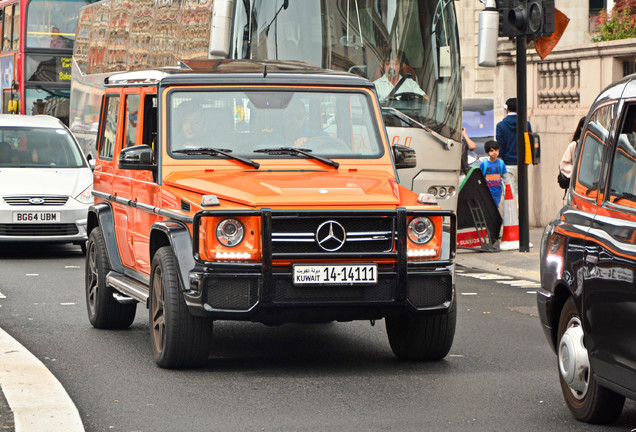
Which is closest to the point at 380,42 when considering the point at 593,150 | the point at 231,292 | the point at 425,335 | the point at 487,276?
the point at 487,276

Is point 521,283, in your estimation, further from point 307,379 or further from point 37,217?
point 307,379

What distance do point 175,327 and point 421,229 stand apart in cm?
160

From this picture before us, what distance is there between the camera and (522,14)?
16703mm

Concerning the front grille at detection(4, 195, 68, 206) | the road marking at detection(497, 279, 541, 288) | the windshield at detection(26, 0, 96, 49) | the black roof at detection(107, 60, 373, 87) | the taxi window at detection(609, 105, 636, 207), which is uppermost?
the windshield at detection(26, 0, 96, 49)

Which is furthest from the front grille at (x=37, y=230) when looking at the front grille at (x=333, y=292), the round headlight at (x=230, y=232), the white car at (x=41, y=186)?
the front grille at (x=333, y=292)

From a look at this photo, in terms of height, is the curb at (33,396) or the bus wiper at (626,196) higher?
the bus wiper at (626,196)

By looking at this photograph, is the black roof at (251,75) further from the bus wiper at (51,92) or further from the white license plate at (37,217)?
the bus wiper at (51,92)

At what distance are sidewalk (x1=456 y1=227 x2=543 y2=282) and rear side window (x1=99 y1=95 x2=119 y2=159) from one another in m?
5.46

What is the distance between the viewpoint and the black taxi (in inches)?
250

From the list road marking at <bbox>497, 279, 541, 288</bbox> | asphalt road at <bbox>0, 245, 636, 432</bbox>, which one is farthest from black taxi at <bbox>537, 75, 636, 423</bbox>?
road marking at <bbox>497, 279, 541, 288</bbox>

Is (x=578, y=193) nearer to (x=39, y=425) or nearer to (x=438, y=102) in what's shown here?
(x=39, y=425)

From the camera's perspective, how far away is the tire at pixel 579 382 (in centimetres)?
683

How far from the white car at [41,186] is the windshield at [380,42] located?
8.85 ft

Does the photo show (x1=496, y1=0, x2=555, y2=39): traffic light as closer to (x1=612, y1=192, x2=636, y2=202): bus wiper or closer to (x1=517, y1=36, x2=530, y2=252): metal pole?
(x1=517, y1=36, x2=530, y2=252): metal pole
